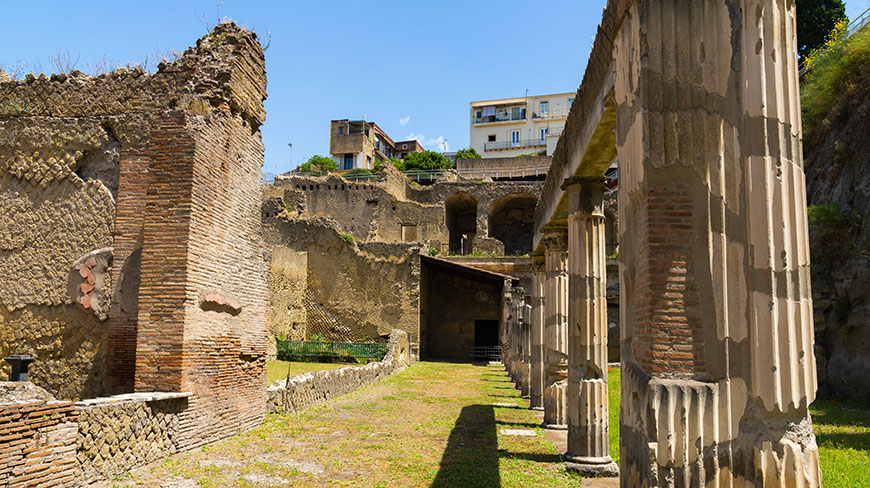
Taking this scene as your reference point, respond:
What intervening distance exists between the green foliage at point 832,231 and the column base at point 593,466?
42.2 feet

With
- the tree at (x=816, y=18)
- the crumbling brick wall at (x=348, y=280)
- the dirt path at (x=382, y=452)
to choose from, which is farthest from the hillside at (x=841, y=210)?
the tree at (x=816, y=18)

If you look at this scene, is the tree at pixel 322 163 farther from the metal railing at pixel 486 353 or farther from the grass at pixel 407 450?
the grass at pixel 407 450

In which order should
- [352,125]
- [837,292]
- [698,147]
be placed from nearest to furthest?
1. [698,147]
2. [837,292]
3. [352,125]

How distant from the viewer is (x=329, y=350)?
21750 mm

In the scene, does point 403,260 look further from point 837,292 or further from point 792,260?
point 792,260

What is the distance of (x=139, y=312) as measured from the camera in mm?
7668

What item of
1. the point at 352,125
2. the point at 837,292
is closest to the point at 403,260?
the point at 837,292

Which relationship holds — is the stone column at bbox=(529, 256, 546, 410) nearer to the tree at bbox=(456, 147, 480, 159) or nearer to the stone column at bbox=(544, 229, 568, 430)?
the stone column at bbox=(544, 229, 568, 430)

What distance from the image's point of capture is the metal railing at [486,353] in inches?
1031

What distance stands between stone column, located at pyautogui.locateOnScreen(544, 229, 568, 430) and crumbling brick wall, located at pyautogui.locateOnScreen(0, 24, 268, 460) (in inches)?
177

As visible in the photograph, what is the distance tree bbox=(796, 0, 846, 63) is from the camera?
35812mm

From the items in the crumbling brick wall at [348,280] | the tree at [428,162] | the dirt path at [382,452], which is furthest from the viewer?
the tree at [428,162]

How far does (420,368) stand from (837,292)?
12713 mm

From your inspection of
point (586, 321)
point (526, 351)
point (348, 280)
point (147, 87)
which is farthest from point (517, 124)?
point (586, 321)
